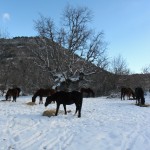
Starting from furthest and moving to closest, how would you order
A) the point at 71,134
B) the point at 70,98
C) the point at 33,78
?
1. the point at 33,78
2. the point at 70,98
3. the point at 71,134

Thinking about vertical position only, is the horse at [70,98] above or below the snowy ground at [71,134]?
above

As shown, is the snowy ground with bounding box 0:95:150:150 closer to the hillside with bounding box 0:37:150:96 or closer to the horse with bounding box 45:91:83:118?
the horse with bounding box 45:91:83:118

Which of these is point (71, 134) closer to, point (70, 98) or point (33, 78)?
point (70, 98)

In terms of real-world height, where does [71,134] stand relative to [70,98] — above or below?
below

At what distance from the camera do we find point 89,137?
10781mm

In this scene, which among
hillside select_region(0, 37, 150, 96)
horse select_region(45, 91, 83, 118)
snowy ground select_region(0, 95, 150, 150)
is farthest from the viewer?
hillside select_region(0, 37, 150, 96)

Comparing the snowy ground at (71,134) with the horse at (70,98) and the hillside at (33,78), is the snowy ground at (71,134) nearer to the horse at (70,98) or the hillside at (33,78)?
the horse at (70,98)

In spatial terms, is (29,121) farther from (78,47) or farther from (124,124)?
(78,47)

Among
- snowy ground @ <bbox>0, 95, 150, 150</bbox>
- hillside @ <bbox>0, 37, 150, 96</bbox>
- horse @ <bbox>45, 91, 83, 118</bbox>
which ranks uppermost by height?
hillside @ <bbox>0, 37, 150, 96</bbox>

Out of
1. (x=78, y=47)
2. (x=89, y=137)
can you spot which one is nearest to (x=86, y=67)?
(x=78, y=47)

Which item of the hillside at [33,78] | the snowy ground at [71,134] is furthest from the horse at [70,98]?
the hillside at [33,78]

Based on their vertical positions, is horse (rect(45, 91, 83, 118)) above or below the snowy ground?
above

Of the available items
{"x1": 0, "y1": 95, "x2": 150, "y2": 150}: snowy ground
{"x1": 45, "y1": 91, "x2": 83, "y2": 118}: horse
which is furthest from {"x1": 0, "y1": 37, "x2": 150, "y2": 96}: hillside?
{"x1": 0, "y1": 95, "x2": 150, "y2": 150}: snowy ground

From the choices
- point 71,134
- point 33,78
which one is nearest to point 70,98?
point 71,134
